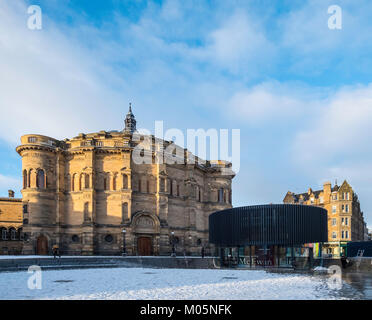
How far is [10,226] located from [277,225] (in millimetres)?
44380

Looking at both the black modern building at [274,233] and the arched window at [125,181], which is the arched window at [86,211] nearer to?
the arched window at [125,181]

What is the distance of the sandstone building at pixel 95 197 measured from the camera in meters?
46.9

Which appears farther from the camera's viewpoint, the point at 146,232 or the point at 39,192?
the point at 146,232

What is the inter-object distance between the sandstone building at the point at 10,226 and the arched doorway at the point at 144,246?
20.3 meters

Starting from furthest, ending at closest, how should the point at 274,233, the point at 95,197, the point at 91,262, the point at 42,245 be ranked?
1. the point at 95,197
2. the point at 42,245
3. the point at 91,262
4. the point at 274,233

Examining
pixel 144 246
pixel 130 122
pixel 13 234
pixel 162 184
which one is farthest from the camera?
pixel 130 122

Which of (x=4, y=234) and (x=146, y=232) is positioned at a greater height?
(x=146, y=232)

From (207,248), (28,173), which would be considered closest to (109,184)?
(28,173)

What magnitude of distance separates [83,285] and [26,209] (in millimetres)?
32715

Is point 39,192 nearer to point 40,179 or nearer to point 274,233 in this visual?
point 40,179

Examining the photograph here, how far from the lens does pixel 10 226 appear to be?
2253 inches

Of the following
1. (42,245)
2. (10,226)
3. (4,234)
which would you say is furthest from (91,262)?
(10,226)

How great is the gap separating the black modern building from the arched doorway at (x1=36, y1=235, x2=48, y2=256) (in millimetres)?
25586

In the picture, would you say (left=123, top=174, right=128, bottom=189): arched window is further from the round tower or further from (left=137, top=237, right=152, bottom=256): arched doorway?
the round tower
